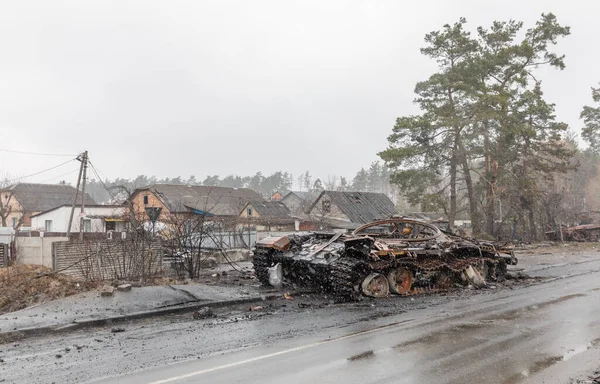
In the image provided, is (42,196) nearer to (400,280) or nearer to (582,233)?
(582,233)

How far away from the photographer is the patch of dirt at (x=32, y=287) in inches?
419

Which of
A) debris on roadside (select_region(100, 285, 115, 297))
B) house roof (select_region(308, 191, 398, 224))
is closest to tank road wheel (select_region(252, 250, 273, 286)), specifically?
debris on roadside (select_region(100, 285, 115, 297))

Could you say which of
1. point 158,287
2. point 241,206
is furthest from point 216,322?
point 241,206

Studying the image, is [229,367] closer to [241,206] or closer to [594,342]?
[594,342]

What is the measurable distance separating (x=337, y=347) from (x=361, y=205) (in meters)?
40.9

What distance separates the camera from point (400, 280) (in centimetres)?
1245

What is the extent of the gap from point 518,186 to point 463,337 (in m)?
29.9

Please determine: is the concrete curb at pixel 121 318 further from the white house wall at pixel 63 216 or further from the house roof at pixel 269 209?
the house roof at pixel 269 209

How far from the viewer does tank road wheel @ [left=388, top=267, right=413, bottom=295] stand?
→ 40.1 feet

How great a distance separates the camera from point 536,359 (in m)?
6.04

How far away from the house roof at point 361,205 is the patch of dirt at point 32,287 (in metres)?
34.2

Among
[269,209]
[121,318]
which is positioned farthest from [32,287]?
[269,209]

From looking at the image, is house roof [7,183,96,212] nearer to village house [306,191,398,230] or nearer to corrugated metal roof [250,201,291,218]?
corrugated metal roof [250,201,291,218]

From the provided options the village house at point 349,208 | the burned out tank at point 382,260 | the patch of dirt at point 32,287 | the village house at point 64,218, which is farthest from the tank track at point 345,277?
the village house at point 64,218
